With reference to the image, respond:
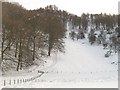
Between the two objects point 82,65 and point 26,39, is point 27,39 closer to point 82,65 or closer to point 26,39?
point 26,39

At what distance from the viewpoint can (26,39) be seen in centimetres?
7044

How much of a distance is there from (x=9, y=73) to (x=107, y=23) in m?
103

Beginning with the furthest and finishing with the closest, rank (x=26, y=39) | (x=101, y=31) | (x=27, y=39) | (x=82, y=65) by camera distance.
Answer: (x=101, y=31) < (x=82, y=65) < (x=27, y=39) < (x=26, y=39)

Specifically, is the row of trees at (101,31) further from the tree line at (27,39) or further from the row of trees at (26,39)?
the row of trees at (26,39)

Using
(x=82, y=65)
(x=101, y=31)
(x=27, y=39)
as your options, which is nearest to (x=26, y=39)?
(x=27, y=39)

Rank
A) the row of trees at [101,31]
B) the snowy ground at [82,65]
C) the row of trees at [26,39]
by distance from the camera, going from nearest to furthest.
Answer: the row of trees at [26,39] → the snowy ground at [82,65] → the row of trees at [101,31]

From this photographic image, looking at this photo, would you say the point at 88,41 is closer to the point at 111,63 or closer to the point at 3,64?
the point at 111,63

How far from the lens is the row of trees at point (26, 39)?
2515 inches

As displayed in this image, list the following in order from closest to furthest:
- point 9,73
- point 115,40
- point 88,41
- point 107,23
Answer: point 9,73, point 115,40, point 88,41, point 107,23

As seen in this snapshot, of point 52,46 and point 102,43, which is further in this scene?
point 102,43

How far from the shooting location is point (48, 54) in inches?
3435

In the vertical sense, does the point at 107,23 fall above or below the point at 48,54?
above

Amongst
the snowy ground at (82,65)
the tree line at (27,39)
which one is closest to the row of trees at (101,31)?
the tree line at (27,39)

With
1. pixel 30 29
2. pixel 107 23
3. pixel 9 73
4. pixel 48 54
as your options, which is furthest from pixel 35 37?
pixel 107 23
